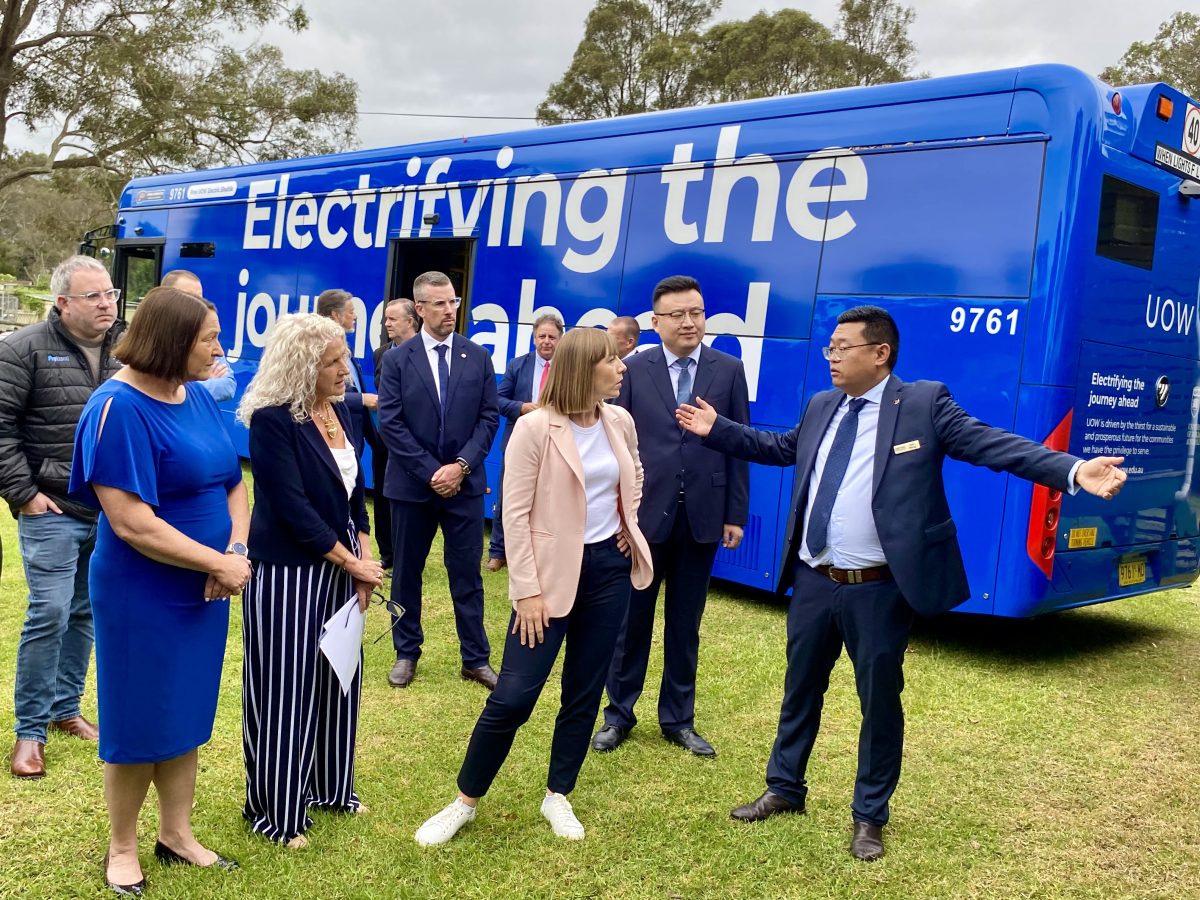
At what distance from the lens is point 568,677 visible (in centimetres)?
342

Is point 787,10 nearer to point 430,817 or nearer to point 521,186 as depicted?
point 521,186

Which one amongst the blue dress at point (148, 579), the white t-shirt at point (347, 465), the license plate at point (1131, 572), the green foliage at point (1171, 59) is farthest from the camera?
the green foliage at point (1171, 59)

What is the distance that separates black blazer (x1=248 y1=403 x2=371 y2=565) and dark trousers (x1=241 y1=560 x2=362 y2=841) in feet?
0.24

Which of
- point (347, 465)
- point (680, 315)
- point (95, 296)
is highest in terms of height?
point (680, 315)

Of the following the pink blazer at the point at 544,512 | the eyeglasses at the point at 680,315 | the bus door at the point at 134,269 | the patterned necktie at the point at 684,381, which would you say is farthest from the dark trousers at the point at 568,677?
the bus door at the point at 134,269

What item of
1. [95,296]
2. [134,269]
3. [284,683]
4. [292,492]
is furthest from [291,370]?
[134,269]

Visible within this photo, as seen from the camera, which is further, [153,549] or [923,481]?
[923,481]

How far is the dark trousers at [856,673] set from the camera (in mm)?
3330

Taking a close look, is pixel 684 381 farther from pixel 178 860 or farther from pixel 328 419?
pixel 178 860

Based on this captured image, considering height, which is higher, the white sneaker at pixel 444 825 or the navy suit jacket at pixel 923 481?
the navy suit jacket at pixel 923 481

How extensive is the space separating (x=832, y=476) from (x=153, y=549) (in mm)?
2182

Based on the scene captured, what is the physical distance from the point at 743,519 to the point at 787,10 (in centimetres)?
3119

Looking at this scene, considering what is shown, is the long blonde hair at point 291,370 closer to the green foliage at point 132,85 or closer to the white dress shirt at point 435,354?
the white dress shirt at point 435,354

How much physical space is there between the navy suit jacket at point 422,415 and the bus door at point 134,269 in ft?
27.5
